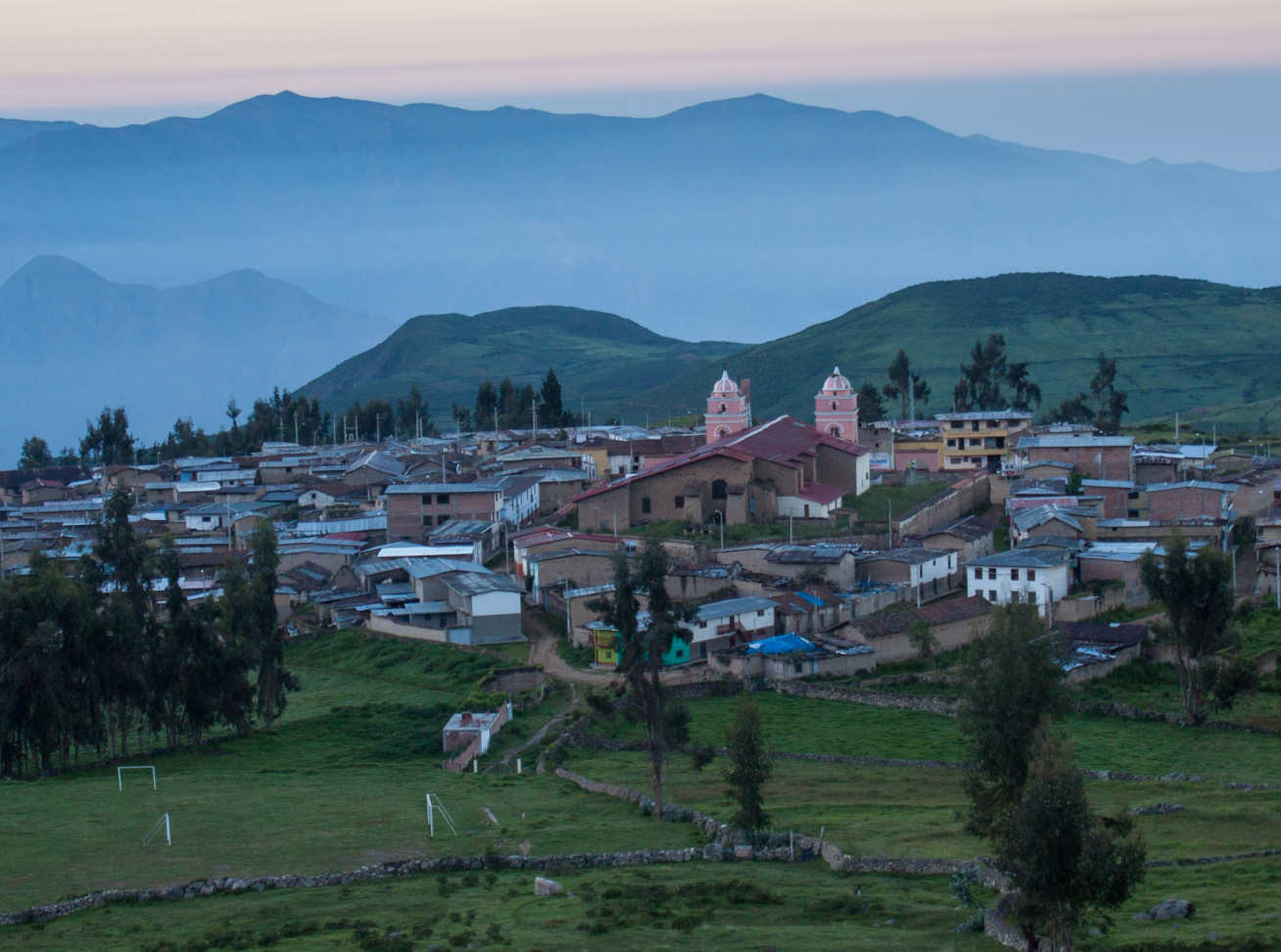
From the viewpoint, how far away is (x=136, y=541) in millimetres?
48938

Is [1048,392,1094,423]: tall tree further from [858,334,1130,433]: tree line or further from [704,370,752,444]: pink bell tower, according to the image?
[704,370,752,444]: pink bell tower

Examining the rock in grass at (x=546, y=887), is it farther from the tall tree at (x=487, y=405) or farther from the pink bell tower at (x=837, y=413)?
the tall tree at (x=487, y=405)

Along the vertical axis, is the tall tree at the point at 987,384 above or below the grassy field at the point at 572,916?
above

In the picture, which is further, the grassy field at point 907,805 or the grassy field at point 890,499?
the grassy field at point 890,499

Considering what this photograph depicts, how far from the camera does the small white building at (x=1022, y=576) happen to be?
51781 mm

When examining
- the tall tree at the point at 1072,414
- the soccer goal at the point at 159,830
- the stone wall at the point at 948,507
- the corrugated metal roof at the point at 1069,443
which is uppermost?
the tall tree at the point at 1072,414

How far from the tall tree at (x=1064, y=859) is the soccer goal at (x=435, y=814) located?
42.6 feet

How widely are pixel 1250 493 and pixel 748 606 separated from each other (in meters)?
22.2

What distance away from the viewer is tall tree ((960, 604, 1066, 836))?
2773cm

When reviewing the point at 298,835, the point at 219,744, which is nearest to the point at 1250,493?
the point at 219,744

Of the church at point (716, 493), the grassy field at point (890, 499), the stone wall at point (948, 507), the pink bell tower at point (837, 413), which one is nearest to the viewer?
the stone wall at point (948, 507)

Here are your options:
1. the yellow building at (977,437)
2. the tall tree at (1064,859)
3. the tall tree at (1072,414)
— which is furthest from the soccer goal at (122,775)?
the tall tree at (1072,414)

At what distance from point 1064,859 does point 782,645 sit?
89.9 feet

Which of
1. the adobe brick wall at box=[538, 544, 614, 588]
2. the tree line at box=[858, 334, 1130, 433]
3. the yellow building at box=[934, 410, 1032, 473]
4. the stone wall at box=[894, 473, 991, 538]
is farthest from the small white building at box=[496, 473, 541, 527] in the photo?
the tree line at box=[858, 334, 1130, 433]
